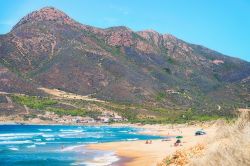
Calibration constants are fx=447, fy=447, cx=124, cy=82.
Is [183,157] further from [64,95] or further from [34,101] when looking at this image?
[64,95]

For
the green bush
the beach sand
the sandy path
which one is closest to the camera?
the beach sand

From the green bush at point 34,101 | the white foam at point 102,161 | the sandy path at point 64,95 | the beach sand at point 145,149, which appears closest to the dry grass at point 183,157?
the beach sand at point 145,149

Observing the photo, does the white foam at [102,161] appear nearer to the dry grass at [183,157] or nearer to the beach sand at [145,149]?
the beach sand at [145,149]

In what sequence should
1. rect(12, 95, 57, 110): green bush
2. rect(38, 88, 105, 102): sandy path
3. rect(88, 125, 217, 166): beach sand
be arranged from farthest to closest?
rect(38, 88, 105, 102): sandy path
rect(12, 95, 57, 110): green bush
rect(88, 125, 217, 166): beach sand

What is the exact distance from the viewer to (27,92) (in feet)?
569

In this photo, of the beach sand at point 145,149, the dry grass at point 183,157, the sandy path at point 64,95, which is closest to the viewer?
the dry grass at point 183,157

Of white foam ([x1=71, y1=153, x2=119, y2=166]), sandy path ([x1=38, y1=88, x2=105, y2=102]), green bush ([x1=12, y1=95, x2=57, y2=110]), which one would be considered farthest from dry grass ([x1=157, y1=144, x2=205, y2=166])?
sandy path ([x1=38, y1=88, x2=105, y2=102])

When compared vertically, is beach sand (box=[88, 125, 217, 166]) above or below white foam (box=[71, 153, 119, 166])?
above

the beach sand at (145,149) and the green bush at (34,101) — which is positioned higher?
the green bush at (34,101)

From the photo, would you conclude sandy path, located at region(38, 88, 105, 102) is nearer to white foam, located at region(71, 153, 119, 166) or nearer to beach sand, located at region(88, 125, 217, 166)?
beach sand, located at region(88, 125, 217, 166)

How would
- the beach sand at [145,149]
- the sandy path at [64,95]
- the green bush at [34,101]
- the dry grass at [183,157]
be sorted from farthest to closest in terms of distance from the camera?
1. the sandy path at [64,95]
2. the green bush at [34,101]
3. the beach sand at [145,149]
4. the dry grass at [183,157]

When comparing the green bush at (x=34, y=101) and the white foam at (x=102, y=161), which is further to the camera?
the green bush at (x=34, y=101)

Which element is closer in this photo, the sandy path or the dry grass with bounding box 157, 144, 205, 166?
the dry grass with bounding box 157, 144, 205, 166

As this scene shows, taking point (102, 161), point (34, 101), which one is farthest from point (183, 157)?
point (34, 101)
